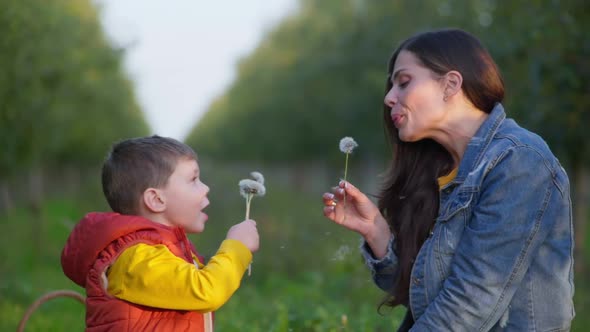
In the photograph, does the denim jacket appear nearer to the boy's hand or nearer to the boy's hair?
the boy's hand

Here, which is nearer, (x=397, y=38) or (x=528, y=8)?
(x=528, y=8)

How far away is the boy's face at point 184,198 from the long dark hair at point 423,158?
2.90 ft

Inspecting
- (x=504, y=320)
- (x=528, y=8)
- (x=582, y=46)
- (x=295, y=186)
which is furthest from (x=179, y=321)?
(x=295, y=186)

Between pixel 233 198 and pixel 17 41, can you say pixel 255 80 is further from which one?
pixel 17 41

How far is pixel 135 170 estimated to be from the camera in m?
2.69

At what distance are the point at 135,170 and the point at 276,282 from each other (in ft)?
22.4

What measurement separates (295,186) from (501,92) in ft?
117

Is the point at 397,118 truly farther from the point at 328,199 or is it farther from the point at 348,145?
the point at 328,199

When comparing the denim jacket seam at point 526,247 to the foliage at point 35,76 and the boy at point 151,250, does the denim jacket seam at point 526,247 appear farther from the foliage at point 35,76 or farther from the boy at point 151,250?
the foliage at point 35,76

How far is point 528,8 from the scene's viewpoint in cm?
852

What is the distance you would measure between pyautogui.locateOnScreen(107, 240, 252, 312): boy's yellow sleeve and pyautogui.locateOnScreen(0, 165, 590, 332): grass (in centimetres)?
78

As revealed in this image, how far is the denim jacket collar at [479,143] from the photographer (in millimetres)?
2631

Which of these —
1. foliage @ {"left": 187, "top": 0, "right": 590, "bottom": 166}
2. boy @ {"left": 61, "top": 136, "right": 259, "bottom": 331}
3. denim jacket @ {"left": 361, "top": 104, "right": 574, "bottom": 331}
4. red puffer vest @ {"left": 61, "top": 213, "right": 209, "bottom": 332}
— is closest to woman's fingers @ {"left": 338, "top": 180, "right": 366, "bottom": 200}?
boy @ {"left": 61, "top": 136, "right": 259, "bottom": 331}

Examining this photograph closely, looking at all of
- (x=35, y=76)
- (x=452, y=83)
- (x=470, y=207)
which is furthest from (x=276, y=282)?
(x=470, y=207)
